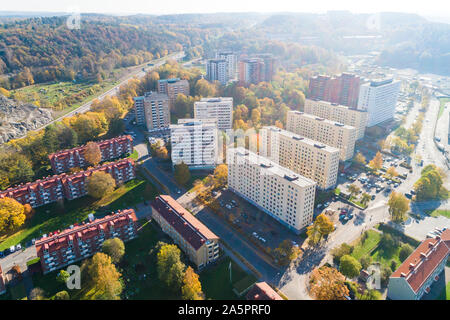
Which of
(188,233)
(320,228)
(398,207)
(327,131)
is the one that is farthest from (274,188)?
(327,131)

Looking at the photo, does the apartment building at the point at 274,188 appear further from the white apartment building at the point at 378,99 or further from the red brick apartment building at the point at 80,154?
the white apartment building at the point at 378,99

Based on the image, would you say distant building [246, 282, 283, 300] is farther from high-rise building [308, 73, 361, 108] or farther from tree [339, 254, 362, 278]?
high-rise building [308, 73, 361, 108]

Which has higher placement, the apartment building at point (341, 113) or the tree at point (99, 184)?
the apartment building at point (341, 113)

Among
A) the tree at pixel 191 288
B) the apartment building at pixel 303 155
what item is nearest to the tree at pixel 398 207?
the apartment building at pixel 303 155

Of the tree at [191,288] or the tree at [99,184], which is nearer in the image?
the tree at [191,288]

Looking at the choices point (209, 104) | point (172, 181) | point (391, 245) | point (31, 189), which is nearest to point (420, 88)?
point (209, 104)

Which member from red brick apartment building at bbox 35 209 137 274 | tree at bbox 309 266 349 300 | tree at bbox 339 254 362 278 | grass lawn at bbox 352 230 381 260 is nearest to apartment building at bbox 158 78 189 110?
red brick apartment building at bbox 35 209 137 274
